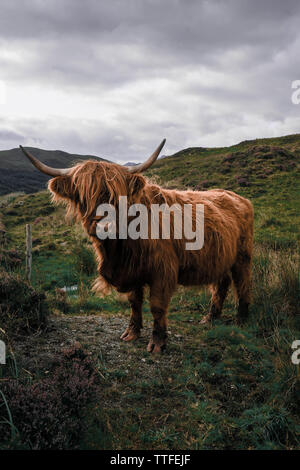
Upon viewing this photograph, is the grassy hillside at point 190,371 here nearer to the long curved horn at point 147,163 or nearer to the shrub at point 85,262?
the long curved horn at point 147,163

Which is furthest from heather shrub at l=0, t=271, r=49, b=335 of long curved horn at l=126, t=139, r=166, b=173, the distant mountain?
the distant mountain

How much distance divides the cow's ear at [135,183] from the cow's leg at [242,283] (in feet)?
7.76

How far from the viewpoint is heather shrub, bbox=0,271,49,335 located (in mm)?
3564

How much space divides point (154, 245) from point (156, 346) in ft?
4.06

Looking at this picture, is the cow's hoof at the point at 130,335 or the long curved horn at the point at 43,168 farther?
the cow's hoof at the point at 130,335

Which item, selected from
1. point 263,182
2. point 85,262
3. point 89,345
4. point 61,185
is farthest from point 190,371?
point 263,182

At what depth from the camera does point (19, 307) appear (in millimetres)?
3822

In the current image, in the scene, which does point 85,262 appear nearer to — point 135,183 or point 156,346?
point 156,346

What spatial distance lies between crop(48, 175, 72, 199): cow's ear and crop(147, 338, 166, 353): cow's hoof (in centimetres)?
195

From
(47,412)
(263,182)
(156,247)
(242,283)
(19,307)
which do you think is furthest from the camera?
(263,182)

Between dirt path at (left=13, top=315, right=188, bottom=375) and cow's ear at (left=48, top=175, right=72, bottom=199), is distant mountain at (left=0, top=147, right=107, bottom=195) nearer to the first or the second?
dirt path at (left=13, top=315, right=188, bottom=375)

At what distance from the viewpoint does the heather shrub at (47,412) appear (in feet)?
6.05

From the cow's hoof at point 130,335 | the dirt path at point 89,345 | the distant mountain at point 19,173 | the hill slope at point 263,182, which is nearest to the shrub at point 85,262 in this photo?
the hill slope at point 263,182

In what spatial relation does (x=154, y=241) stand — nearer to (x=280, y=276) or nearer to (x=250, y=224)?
(x=250, y=224)
